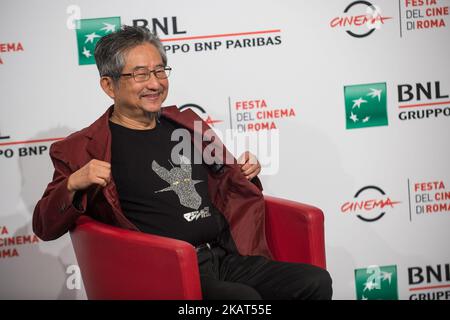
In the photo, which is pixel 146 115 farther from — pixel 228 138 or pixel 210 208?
pixel 228 138

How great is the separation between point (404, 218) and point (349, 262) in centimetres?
40

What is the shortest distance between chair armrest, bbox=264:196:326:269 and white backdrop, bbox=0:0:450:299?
805 mm

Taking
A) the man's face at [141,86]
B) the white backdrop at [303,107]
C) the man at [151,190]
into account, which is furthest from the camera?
the white backdrop at [303,107]

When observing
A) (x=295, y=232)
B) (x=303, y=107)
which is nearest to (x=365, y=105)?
(x=303, y=107)

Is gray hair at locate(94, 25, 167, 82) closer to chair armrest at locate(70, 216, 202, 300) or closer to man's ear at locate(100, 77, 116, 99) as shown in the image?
man's ear at locate(100, 77, 116, 99)

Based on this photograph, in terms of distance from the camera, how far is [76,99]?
10.8 ft

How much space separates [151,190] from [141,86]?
1.36ft

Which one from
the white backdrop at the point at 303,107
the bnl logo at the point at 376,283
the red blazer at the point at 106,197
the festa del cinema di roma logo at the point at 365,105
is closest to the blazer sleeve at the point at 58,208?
the red blazer at the point at 106,197

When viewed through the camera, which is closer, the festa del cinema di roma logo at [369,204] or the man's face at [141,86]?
Answer: the man's face at [141,86]

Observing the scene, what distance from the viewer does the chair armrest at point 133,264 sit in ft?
6.74

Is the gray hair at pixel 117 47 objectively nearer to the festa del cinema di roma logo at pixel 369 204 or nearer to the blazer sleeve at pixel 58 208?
the blazer sleeve at pixel 58 208

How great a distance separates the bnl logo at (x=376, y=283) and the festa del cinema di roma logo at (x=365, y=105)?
831 mm

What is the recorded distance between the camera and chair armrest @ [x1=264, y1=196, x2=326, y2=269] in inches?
96.7
